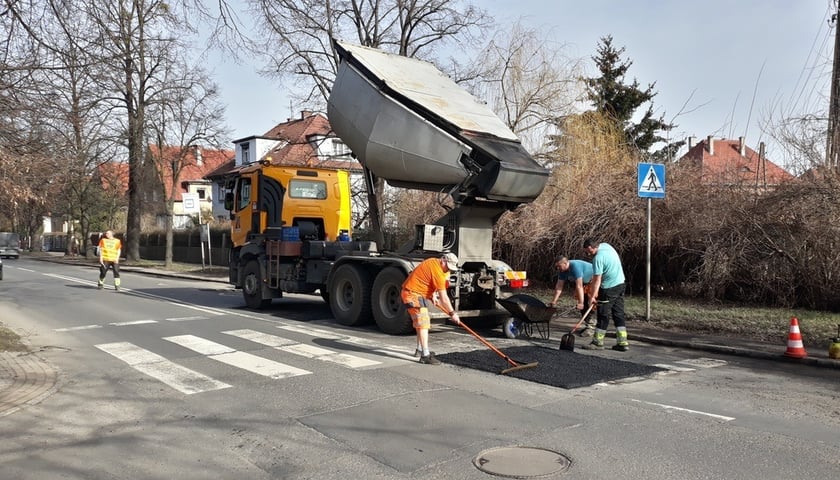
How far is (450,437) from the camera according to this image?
5.20 meters

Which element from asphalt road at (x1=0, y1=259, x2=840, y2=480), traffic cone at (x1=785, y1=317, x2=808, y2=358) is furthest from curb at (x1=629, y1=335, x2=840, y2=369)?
asphalt road at (x1=0, y1=259, x2=840, y2=480)

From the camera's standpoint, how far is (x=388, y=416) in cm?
581

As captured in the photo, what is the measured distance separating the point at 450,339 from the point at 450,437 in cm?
505

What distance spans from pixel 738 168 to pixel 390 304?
25.2 feet

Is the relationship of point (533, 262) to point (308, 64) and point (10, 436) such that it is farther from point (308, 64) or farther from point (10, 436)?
point (10, 436)

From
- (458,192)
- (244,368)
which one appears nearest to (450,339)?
(458,192)

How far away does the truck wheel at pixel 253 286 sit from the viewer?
14156mm

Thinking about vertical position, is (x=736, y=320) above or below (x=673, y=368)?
above

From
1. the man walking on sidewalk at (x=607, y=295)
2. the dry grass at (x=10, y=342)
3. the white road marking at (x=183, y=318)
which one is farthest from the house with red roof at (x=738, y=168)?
the dry grass at (x=10, y=342)

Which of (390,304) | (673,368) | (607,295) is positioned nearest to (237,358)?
(390,304)

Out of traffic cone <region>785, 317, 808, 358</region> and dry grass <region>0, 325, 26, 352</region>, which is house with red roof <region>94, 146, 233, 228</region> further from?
traffic cone <region>785, 317, 808, 358</region>

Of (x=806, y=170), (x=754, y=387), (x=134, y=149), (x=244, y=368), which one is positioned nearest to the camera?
(x=754, y=387)

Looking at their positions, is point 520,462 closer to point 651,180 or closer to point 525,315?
point 525,315

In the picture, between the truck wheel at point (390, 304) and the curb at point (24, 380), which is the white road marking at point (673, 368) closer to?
the truck wheel at point (390, 304)
